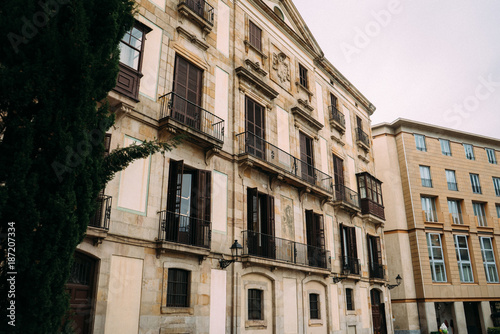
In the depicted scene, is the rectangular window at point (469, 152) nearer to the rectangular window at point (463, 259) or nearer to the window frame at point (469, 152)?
the window frame at point (469, 152)

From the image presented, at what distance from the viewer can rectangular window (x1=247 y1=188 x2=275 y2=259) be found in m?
14.6

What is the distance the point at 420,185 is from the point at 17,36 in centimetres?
3083

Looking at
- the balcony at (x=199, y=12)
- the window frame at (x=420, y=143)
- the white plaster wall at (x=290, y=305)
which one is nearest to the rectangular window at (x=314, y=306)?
the white plaster wall at (x=290, y=305)

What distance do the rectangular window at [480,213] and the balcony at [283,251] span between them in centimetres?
2128

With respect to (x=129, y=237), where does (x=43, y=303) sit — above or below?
below

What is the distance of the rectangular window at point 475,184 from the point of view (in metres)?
34.5

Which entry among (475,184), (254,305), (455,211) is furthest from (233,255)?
(475,184)

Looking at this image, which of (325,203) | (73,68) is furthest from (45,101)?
(325,203)

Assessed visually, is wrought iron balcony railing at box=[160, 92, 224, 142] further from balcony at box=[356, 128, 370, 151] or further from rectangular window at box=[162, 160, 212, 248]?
balcony at box=[356, 128, 370, 151]

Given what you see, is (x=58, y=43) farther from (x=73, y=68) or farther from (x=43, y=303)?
(x=43, y=303)

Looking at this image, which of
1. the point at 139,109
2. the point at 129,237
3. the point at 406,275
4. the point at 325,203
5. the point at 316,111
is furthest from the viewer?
the point at 406,275

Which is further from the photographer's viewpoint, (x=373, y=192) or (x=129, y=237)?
(x=373, y=192)

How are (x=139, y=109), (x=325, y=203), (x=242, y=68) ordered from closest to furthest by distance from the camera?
(x=139, y=109) < (x=242, y=68) < (x=325, y=203)

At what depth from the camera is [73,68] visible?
254 inches
